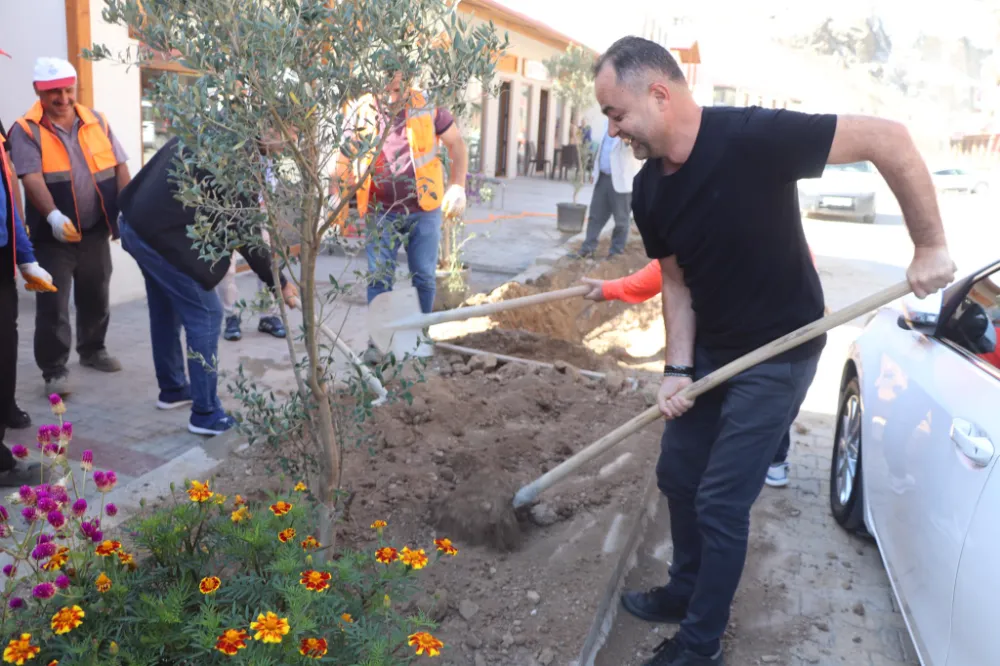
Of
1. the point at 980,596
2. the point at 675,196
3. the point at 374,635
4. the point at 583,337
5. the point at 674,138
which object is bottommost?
the point at 583,337

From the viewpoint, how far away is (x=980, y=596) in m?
2.21

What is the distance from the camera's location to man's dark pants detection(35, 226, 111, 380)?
501 centimetres

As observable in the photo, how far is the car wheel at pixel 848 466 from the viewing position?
3.90 metres

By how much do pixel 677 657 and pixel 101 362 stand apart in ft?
14.1

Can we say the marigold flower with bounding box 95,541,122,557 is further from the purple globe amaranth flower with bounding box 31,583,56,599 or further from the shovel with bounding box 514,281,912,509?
the shovel with bounding box 514,281,912,509

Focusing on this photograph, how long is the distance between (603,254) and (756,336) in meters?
8.21

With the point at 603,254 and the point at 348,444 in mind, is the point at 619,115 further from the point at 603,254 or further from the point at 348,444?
the point at 603,254

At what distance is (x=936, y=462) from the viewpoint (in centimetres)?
276

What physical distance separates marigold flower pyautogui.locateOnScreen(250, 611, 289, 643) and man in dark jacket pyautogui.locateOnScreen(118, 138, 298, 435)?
206cm

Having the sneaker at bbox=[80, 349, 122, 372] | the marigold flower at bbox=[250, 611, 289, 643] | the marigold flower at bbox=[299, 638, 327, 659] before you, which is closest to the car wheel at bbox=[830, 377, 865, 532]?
the marigold flower at bbox=[299, 638, 327, 659]

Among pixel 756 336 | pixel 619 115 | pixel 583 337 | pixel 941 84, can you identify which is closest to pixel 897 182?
pixel 756 336

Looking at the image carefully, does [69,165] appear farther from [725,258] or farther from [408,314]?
[725,258]

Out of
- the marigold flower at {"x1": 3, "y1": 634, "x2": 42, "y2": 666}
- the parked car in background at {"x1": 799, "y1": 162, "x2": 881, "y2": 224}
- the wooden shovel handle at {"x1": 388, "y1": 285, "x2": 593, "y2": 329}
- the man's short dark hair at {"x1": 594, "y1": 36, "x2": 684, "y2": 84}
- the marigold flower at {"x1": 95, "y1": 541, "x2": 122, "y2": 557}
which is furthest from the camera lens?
the parked car in background at {"x1": 799, "y1": 162, "x2": 881, "y2": 224}

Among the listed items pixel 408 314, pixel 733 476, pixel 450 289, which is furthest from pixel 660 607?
pixel 450 289
